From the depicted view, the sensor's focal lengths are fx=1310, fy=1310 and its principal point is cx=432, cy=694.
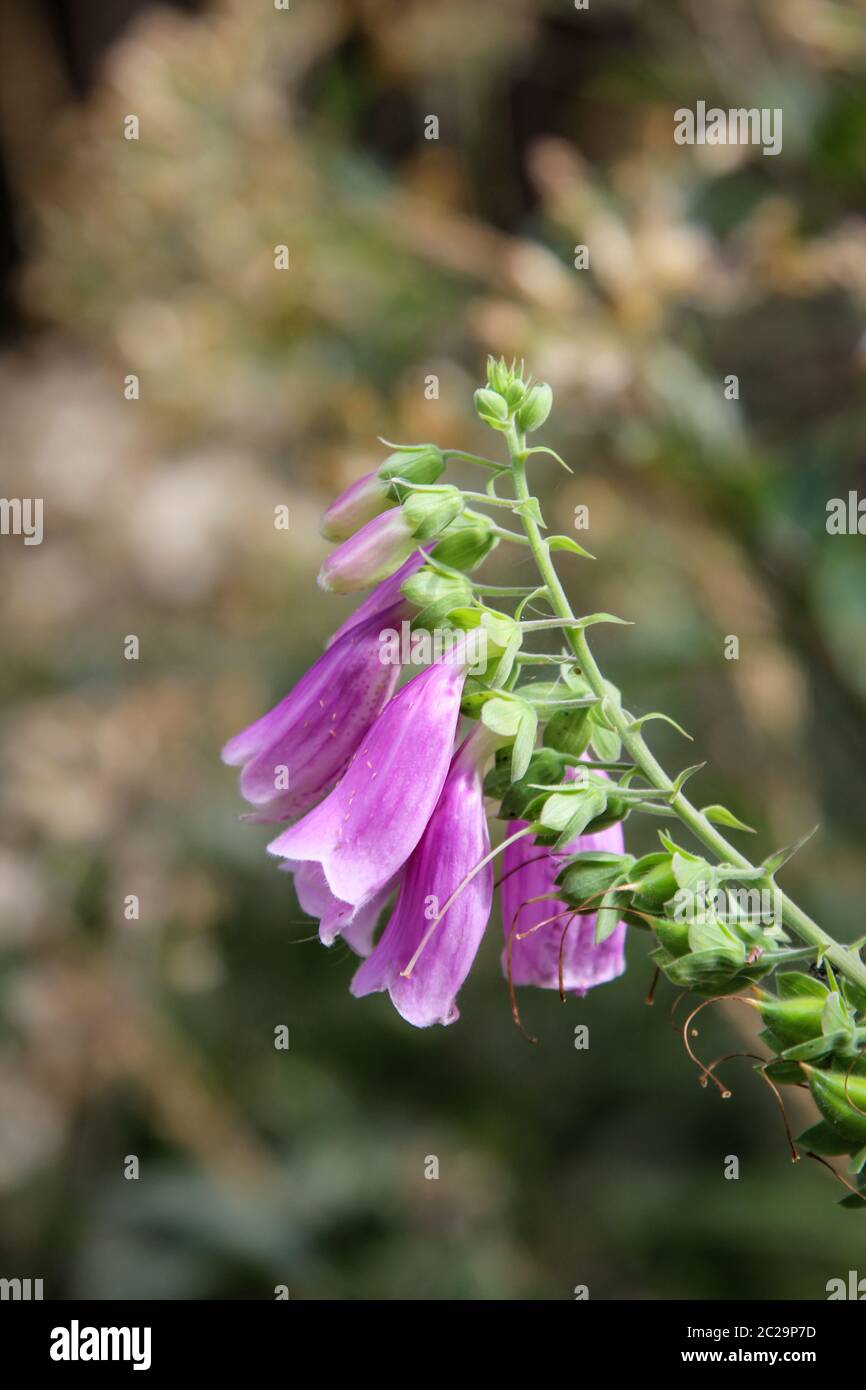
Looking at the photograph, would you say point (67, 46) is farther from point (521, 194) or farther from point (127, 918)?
point (127, 918)

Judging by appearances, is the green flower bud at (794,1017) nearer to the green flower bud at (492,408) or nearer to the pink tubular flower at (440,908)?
the pink tubular flower at (440,908)

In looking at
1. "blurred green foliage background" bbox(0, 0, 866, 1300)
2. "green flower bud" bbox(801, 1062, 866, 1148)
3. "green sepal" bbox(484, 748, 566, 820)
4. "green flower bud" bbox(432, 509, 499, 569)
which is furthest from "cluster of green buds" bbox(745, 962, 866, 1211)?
"blurred green foliage background" bbox(0, 0, 866, 1300)

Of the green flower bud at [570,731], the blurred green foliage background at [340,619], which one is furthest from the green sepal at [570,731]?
the blurred green foliage background at [340,619]

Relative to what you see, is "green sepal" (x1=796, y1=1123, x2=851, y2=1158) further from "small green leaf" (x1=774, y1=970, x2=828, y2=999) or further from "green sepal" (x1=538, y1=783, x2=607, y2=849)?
"green sepal" (x1=538, y1=783, x2=607, y2=849)

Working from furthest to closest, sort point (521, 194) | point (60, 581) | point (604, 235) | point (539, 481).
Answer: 1. point (521, 194)
2. point (60, 581)
3. point (539, 481)
4. point (604, 235)
